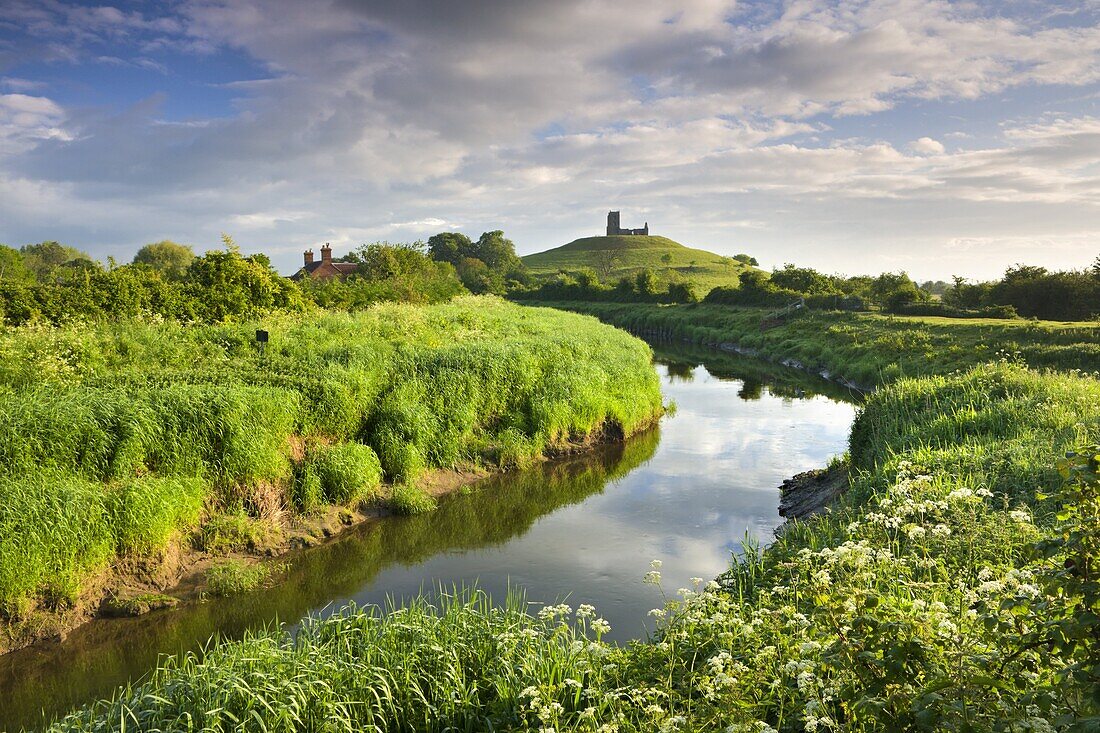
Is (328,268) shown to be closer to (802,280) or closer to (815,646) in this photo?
(802,280)

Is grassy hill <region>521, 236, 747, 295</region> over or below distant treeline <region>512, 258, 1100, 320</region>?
over

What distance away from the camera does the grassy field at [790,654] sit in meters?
3.24

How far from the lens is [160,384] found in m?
11.9

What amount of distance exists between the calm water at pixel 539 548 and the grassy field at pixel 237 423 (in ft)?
3.04

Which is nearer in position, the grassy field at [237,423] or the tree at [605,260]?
the grassy field at [237,423]

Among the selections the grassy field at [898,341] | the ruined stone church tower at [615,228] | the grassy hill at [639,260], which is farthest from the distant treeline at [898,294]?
the ruined stone church tower at [615,228]

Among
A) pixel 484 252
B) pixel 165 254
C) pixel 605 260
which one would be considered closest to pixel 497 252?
pixel 484 252

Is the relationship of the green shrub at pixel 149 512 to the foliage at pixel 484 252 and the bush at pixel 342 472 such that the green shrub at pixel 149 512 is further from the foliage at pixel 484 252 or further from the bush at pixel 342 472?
the foliage at pixel 484 252

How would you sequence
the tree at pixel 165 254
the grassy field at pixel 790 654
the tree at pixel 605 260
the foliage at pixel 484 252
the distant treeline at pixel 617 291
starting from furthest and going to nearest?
the tree at pixel 605 260, the foliage at pixel 484 252, the tree at pixel 165 254, the distant treeline at pixel 617 291, the grassy field at pixel 790 654

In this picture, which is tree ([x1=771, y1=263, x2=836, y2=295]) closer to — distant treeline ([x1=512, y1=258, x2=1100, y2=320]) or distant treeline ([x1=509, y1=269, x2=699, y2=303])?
distant treeline ([x1=512, y1=258, x2=1100, y2=320])

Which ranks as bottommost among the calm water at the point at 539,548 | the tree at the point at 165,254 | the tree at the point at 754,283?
the calm water at the point at 539,548

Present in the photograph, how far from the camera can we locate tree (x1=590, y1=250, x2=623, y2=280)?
112 m

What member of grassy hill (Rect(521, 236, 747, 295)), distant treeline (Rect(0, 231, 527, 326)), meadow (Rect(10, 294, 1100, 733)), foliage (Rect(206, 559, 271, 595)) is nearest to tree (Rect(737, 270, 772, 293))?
grassy hill (Rect(521, 236, 747, 295))

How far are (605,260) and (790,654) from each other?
116381 mm
